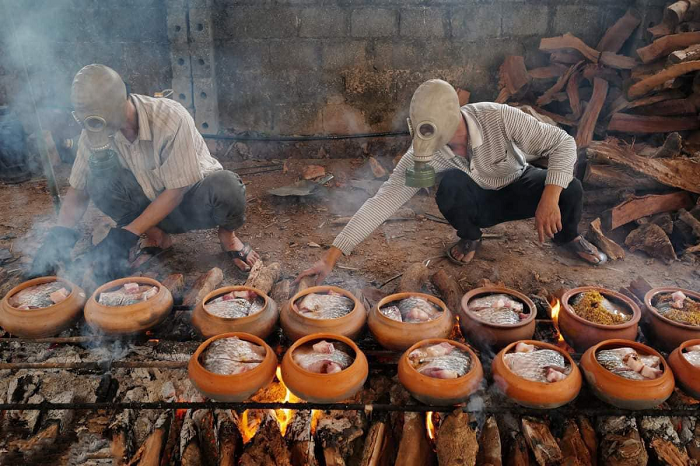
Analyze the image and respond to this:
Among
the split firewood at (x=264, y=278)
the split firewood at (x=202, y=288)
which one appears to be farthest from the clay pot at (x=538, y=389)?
the split firewood at (x=202, y=288)

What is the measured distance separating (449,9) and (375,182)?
7.37 ft

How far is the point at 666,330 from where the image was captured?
266cm

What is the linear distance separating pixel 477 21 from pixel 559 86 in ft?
4.16

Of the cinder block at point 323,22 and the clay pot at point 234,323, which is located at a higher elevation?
the cinder block at point 323,22

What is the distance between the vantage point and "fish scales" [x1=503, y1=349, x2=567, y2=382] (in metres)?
2.32

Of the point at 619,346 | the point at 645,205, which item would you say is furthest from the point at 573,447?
A: the point at 645,205

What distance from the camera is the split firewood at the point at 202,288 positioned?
3.15m

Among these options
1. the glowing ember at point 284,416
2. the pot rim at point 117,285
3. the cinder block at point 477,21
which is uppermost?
the cinder block at point 477,21

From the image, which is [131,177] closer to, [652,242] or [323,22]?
[323,22]

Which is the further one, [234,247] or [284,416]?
[234,247]

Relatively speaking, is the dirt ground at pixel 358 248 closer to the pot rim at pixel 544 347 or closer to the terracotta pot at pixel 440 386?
the pot rim at pixel 544 347

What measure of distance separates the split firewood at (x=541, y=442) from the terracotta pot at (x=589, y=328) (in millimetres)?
558

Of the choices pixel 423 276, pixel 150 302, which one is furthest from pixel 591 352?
pixel 150 302

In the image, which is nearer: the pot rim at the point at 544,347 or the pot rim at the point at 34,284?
the pot rim at the point at 544,347
